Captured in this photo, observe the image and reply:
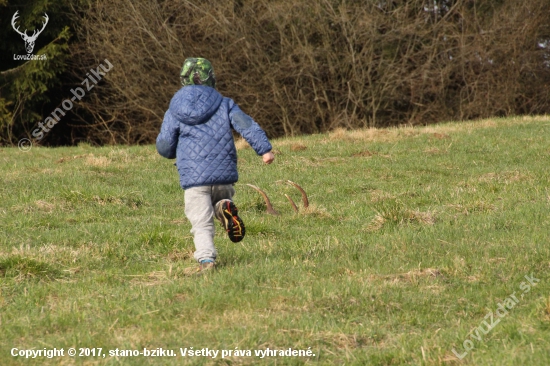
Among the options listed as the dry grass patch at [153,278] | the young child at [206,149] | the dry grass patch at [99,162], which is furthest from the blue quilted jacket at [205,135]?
the dry grass patch at [99,162]

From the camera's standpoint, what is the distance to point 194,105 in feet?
20.6

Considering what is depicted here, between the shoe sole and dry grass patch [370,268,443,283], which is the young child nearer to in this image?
the shoe sole

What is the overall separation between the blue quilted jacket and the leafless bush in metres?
17.5

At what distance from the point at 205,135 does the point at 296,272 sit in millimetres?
1307

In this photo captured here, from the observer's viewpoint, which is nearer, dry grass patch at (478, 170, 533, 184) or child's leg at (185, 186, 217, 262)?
child's leg at (185, 186, 217, 262)

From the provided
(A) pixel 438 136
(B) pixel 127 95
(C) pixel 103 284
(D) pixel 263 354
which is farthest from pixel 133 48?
(D) pixel 263 354

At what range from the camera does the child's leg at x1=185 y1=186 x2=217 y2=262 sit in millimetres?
6297

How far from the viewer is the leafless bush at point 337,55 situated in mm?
23766

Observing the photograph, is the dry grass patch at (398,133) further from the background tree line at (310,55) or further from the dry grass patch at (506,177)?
the background tree line at (310,55)

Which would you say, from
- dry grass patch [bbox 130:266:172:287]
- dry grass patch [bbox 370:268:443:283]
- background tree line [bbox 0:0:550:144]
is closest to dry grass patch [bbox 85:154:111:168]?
dry grass patch [bbox 130:266:172:287]

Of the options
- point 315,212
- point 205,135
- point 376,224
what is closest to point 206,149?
point 205,135

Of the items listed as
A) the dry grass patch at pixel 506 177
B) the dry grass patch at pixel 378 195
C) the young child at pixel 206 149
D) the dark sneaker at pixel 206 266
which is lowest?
the dry grass patch at pixel 506 177

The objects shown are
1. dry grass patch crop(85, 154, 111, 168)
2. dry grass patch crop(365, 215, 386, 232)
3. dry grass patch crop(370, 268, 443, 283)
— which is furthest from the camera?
dry grass patch crop(85, 154, 111, 168)

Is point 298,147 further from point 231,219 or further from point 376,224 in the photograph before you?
point 231,219
